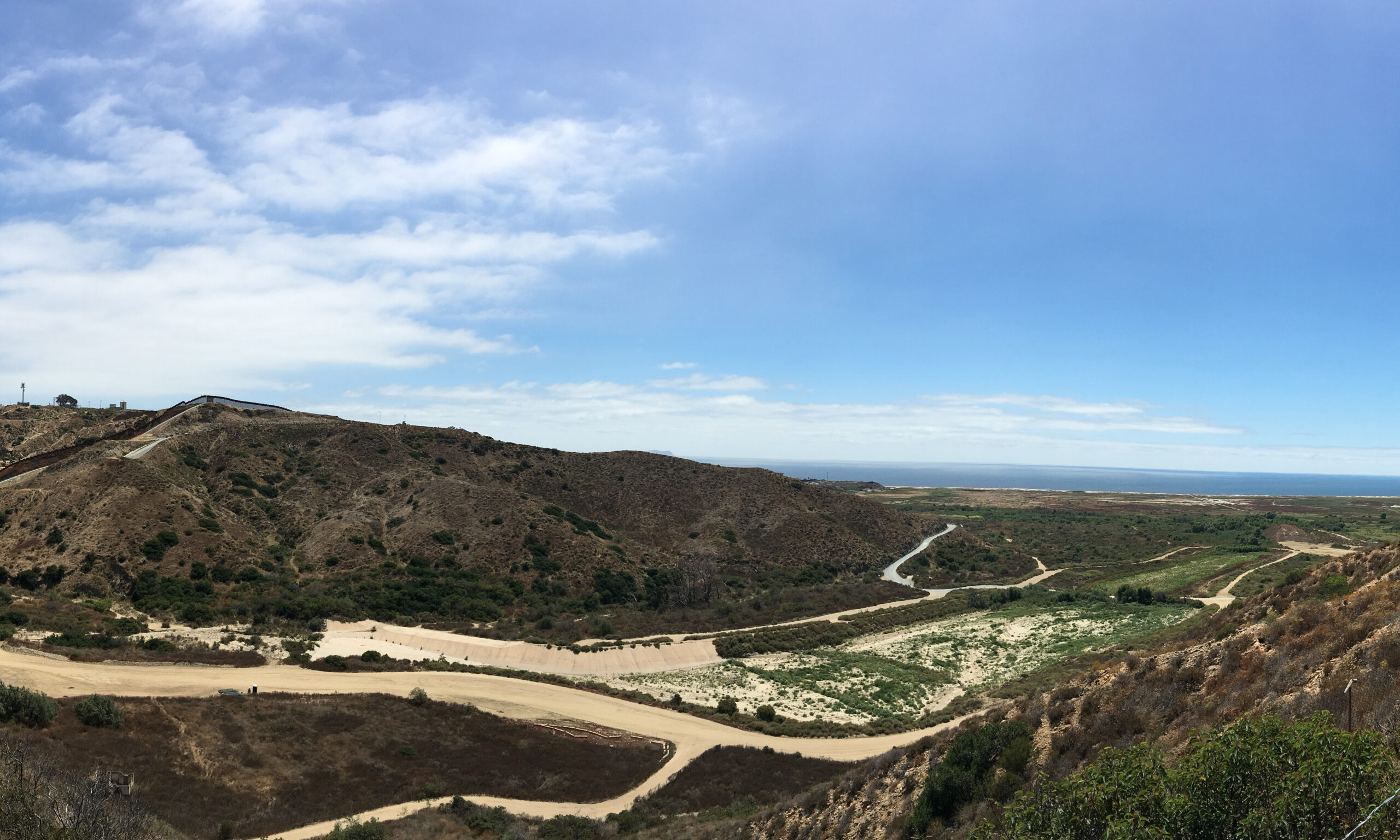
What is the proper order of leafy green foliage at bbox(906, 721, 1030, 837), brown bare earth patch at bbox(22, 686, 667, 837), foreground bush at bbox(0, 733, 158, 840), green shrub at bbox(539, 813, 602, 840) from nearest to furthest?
foreground bush at bbox(0, 733, 158, 840)
leafy green foliage at bbox(906, 721, 1030, 837)
brown bare earth patch at bbox(22, 686, 667, 837)
green shrub at bbox(539, 813, 602, 840)

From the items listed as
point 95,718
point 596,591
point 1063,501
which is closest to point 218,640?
point 95,718

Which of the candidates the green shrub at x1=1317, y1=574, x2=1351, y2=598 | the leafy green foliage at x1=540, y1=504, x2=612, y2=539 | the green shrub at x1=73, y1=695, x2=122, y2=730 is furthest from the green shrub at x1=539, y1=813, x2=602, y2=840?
the leafy green foliage at x1=540, y1=504, x2=612, y2=539

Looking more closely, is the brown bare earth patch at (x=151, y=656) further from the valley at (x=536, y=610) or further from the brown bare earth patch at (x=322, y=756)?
the brown bare earth patch at (x=322, y=756)

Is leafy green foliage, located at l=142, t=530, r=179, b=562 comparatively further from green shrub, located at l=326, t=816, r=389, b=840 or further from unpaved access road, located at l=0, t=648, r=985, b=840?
green shrub, located at l=326, t=816, r=389, b=840

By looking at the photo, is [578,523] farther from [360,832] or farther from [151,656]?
[360,832]

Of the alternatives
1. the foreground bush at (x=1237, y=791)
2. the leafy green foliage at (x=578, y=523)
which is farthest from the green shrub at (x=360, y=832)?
the leafy green foliage at (x=578, y=523)
